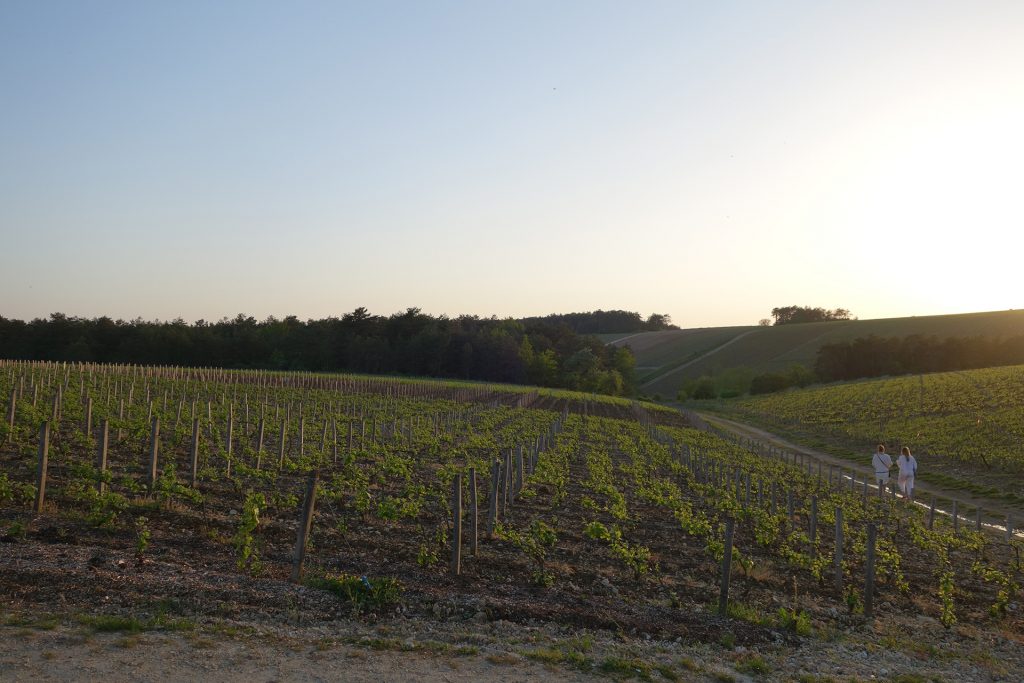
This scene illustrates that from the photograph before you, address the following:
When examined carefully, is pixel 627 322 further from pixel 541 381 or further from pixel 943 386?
pixel 943 386

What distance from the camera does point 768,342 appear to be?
121m

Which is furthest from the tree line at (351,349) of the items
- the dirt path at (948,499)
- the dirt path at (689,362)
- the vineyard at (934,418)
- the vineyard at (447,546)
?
the vineyard at (447,546)

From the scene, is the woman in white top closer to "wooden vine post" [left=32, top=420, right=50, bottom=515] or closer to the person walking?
the person walking

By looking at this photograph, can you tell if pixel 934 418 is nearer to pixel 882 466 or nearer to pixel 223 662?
pixel 882 466

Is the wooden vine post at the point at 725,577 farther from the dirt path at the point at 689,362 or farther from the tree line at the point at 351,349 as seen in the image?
the dirt path at the point at 689,362

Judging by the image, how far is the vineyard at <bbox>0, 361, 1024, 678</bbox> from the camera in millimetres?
8836

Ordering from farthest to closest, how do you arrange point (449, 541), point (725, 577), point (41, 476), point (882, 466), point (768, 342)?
point (768, 342) < point (882, 466) < point (449, 541) < point (41, 476) < point (725, 577)

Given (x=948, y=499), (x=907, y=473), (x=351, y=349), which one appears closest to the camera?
(x=907, y=473)

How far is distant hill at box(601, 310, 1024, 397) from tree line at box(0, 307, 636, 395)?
16.5 meters

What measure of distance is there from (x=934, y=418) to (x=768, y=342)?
76227 millimetres

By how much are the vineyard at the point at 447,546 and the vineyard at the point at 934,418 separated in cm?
1247

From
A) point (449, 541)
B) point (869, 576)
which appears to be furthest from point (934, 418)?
point (449, 541)

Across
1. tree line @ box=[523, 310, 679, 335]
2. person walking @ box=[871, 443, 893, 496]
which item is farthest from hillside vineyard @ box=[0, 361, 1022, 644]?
tree line @ box=[523, 310, 679, 335]

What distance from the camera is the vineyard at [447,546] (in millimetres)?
8836
